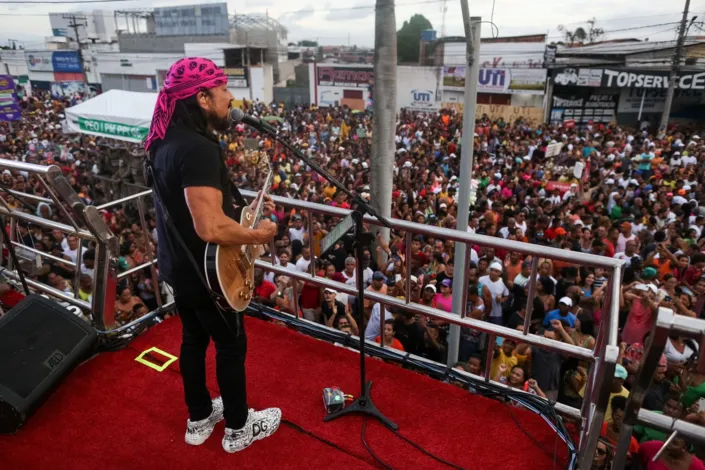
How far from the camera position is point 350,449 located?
2643mm

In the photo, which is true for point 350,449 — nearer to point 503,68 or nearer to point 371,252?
point 371,252

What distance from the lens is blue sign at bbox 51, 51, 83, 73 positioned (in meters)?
47.2

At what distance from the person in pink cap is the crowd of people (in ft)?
1.38

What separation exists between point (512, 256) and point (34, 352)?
5.80 m

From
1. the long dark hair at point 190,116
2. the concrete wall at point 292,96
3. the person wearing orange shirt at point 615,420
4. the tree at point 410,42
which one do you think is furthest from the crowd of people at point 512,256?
the tree at point 410,42

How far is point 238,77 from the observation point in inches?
1591

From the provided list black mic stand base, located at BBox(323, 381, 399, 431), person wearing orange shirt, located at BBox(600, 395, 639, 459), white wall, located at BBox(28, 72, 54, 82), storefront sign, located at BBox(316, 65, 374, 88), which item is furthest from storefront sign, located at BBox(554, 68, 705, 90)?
white wall, located at BBox(28, 72, 54, 82)

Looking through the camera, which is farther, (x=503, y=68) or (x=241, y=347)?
(x=503, y=68)

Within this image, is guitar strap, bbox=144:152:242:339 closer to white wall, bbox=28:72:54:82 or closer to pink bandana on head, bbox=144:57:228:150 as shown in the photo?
pink bandana on head, bbox=144:57:228:150

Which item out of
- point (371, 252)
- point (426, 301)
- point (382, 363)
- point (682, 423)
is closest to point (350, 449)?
point (382, 363)

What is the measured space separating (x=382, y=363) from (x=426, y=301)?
2563 millimetres

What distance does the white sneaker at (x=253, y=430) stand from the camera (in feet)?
A: 8.50

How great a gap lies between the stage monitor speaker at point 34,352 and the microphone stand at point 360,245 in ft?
5.62

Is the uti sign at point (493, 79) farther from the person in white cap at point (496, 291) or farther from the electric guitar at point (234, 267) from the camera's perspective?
the electric guitar at point (234, 267)
